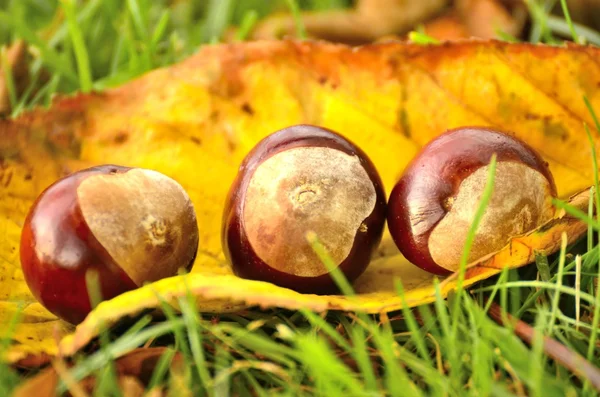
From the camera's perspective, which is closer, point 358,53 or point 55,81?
point 358,53

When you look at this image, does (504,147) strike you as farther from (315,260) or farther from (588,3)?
(588,3)

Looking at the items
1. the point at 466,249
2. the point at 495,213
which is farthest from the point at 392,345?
the point at 495,213

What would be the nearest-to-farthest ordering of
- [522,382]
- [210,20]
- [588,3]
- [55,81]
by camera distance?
1. [522,382]
2. [55,81]
3. [588,3]
4. [210,20]

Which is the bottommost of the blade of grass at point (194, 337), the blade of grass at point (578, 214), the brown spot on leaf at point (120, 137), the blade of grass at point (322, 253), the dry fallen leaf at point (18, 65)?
the dry fallen leaf at point (18, 65)

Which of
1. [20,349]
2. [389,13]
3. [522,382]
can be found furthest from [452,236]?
[389,13]

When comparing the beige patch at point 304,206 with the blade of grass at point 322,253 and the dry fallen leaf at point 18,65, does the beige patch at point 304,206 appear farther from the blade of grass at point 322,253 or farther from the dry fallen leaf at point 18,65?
the dry fallen leaf at point 18,65

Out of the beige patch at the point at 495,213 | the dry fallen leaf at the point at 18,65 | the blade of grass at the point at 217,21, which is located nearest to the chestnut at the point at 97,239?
the beige patch at the point at 495,213
